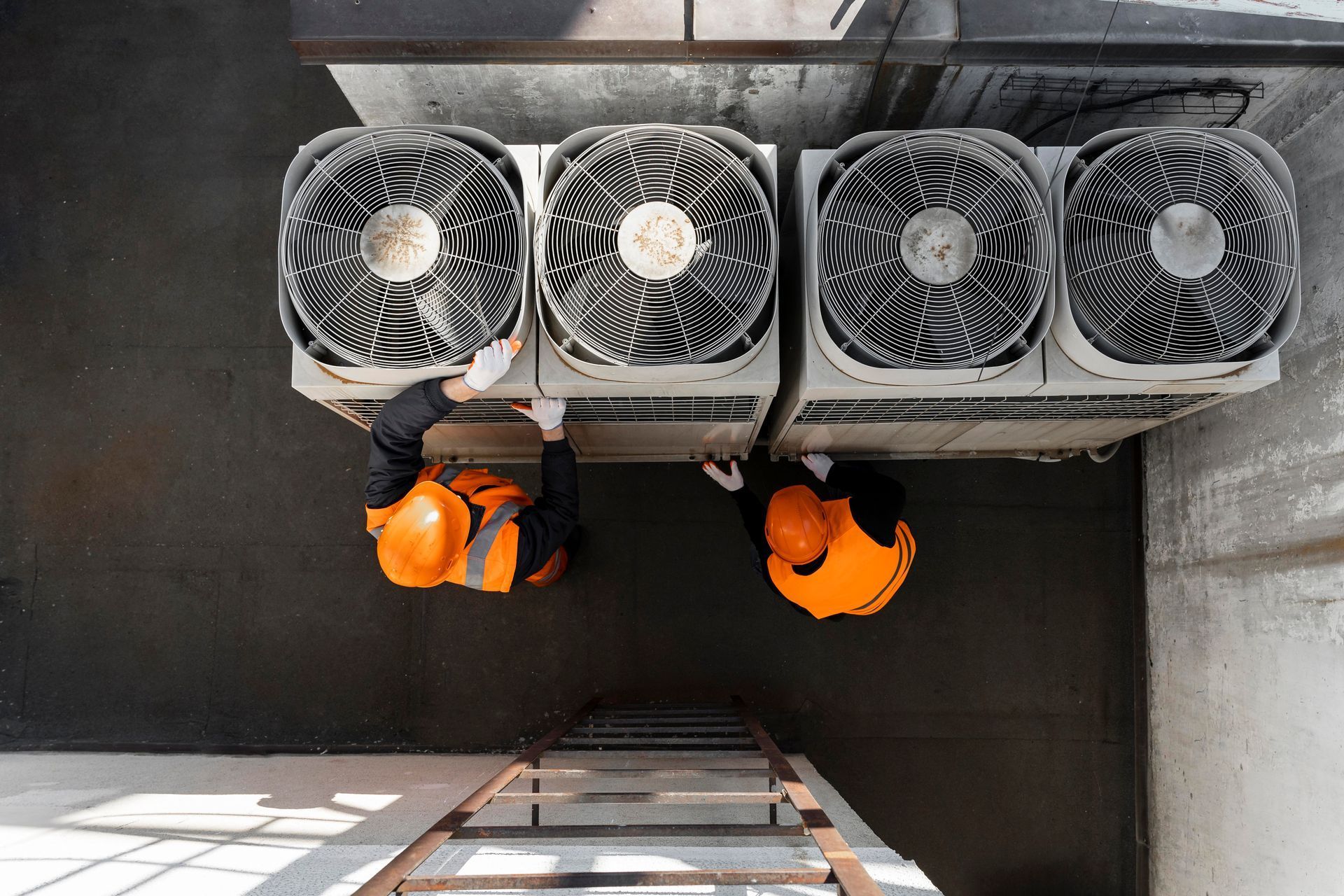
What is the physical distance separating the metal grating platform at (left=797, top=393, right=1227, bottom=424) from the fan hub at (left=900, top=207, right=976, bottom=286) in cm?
47

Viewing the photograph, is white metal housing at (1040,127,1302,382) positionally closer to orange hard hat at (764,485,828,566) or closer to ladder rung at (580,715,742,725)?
orange hard hat at (764,485,828,566)

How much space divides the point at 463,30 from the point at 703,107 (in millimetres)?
962

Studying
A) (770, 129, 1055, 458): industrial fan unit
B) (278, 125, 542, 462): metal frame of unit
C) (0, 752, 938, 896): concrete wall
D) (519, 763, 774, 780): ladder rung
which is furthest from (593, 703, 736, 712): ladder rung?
(770, 129, 1055, 458): industrial fan unit

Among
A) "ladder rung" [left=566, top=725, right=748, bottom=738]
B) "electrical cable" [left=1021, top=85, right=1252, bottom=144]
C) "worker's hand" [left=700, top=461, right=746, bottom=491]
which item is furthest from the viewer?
"worker's hand" [left=700, top=461, right=746, bottom=491]

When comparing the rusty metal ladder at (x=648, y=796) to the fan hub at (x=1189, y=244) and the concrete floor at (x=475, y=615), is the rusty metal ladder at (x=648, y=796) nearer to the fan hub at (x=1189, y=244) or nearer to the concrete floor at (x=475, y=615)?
the concrete floor at (x=475, y=615)

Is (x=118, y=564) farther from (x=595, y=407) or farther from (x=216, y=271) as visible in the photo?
(x=595, y=407)

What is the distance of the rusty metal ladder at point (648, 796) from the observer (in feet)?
5.34

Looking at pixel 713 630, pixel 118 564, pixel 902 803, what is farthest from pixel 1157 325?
pixel 118 564

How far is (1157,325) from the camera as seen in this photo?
235 cm

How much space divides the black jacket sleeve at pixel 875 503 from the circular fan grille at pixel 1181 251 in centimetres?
88

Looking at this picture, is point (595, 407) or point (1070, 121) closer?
point (595, 407)

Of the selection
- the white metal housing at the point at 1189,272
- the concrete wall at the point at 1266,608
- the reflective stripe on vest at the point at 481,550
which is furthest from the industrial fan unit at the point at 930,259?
the concrete wall at the point at 1266,608

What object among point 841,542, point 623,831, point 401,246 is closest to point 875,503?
point 841,542

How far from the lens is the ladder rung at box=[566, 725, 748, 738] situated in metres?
3.10
